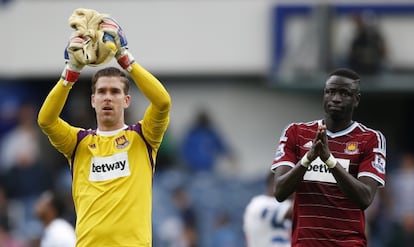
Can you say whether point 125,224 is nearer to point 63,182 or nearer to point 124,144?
point 124,144

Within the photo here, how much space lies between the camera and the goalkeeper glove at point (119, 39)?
9133 mm

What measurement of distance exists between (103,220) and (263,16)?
40.3ft

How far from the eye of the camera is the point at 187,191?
2009cm

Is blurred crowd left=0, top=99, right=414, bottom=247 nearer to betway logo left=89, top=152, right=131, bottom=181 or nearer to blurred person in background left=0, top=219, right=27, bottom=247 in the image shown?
blurred person in background left=0, top=219, right=27, bottom=247

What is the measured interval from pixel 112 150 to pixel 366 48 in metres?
10.4

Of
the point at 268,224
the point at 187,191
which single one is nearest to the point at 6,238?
the point at 187,191

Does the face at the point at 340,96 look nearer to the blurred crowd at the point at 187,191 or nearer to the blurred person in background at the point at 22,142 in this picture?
the blurred crowd at the point at 187,191

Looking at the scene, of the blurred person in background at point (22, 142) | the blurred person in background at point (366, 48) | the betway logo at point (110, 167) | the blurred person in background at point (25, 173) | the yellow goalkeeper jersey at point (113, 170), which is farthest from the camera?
the blurred person in background at point (22, 142)

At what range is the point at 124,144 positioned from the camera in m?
9.62

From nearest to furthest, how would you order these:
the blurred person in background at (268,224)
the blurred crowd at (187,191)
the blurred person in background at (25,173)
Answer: the blurred person in background at (268,224)
the blurred crowd at (187,191)
the blurred person in background at (25,173)

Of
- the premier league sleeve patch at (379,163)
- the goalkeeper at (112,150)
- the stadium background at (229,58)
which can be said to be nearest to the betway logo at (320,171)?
the premier league sleeve patch at (379,163)

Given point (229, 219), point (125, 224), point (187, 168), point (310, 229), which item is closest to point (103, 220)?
point (125, 224)

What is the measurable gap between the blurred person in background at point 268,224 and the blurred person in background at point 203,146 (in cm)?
795

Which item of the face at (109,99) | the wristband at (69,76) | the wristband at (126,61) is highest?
the wristband at (126,61)
